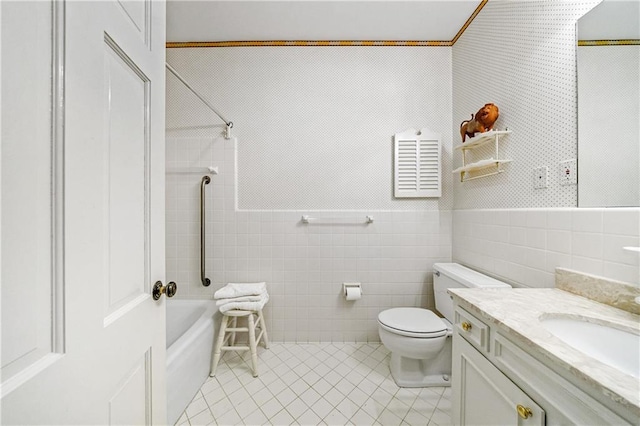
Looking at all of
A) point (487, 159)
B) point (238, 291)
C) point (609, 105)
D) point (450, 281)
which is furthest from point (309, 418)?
point (609, 105)

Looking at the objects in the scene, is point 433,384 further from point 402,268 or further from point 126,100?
point 126,100

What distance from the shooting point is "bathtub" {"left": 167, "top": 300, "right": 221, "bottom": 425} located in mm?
1210

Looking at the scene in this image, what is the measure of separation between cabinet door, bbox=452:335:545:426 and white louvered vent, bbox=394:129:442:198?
118 centimetres

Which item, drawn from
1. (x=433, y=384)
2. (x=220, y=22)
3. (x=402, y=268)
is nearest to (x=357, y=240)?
(x=402, y=268)

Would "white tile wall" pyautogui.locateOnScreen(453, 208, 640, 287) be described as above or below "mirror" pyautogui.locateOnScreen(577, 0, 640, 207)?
below

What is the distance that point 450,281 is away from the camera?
1.59 meters

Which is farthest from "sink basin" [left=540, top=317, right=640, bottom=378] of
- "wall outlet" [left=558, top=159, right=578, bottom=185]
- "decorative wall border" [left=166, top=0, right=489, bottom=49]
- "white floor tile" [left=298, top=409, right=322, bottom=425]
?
"decorative wall border" [left=166, top=0, right=489, bottom=49]

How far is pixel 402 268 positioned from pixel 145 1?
6.64 ft

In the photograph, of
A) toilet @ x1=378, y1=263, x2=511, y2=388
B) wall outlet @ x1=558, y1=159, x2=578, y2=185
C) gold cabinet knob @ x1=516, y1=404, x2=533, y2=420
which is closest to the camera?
gold cabinet knob @ x1=516, y1=404, x2=533, y2=420

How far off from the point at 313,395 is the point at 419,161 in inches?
70.5

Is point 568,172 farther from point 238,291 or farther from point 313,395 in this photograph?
point 238,291

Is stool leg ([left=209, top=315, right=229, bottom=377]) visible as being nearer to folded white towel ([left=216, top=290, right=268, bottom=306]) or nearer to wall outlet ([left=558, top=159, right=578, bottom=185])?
folded white towel ([left=216, top=290, right=268, bottom=306])

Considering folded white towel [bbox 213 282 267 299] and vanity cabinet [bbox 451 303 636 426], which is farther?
folded white towel [bbox 213 282 267 299]

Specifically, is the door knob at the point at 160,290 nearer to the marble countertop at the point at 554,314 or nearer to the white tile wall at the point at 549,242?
the marble countertop at the point at 554,314
